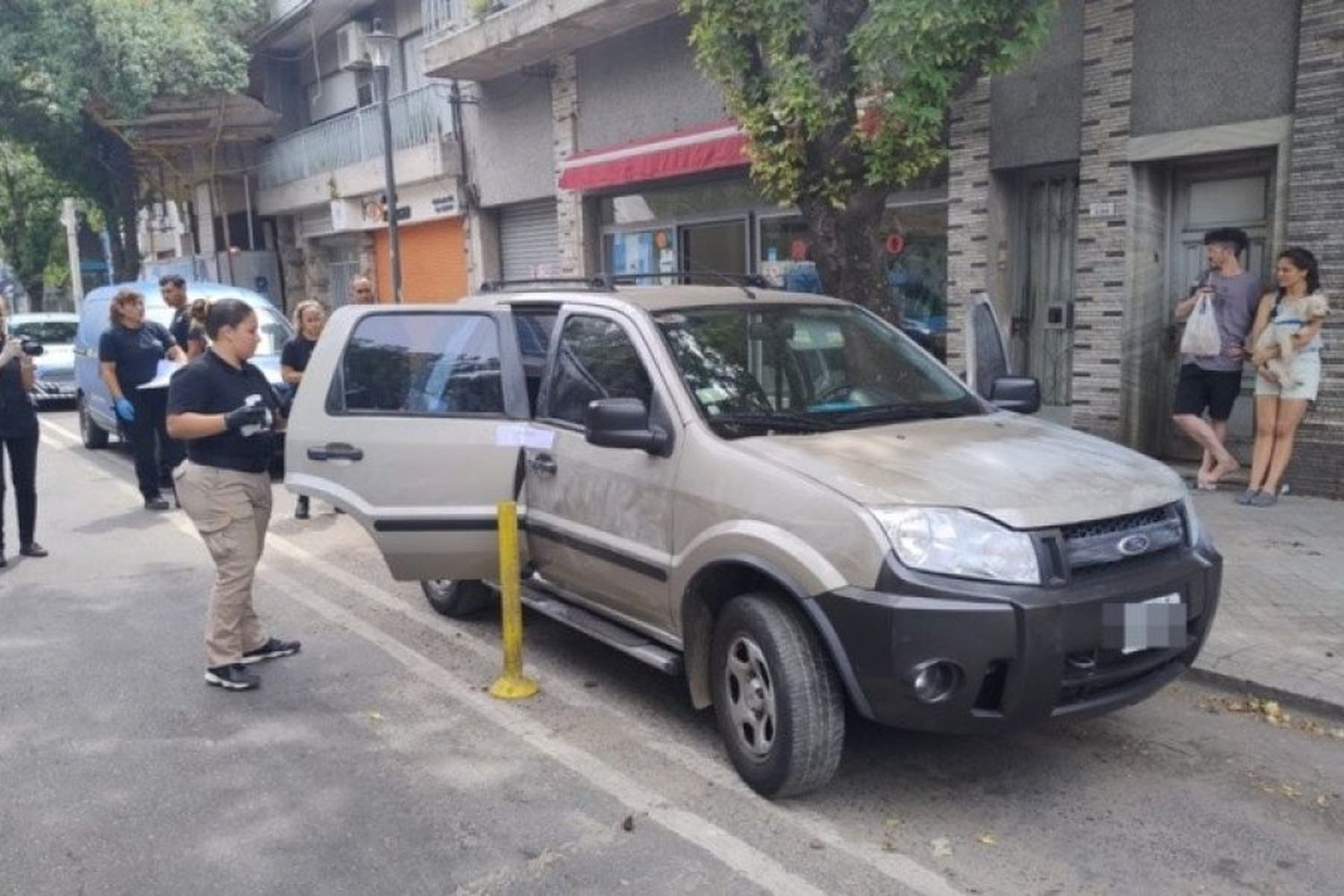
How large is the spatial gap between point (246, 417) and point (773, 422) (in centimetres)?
231

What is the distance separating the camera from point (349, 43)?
67.9ft

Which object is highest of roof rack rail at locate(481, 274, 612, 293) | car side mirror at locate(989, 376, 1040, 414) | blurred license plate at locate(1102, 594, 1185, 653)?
roof rack rail at locate(481, 274, 612, 293)

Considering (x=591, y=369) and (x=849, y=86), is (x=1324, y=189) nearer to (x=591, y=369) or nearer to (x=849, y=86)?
(x=849, y=86)

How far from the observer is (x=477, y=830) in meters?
3.69

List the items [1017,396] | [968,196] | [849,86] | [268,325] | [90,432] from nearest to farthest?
[1017,396]
[849,86]
[968,196]
[268,325]
[90,432]

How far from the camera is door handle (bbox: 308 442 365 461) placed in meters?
5.30

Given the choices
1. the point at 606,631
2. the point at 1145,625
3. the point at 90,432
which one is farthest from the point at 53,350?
the point at 1145,625

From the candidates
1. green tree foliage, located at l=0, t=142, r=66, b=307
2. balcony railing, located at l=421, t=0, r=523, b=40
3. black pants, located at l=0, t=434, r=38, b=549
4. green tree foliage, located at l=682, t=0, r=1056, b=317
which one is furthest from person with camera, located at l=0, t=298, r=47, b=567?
green tree foliage, located at l=0, t=142, r=66, b=307

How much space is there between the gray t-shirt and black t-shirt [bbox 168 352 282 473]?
638 centimetres

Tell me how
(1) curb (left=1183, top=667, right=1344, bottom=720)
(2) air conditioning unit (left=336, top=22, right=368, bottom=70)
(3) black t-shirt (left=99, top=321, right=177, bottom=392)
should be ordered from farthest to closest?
(2) air conditioning unit (left=336, top=22, right=368, bottom=70) < (3) black t-shirt (left=99, top=321, right=177, bottom=392) < (1) curb (left=1183, top=667, right=1344, bottom=720)

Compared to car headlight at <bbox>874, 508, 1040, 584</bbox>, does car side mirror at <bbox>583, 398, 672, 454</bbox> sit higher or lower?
higher

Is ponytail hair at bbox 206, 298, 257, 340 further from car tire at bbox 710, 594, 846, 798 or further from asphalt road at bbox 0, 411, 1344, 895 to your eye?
car tire at bbox 710, 594, 846, 798

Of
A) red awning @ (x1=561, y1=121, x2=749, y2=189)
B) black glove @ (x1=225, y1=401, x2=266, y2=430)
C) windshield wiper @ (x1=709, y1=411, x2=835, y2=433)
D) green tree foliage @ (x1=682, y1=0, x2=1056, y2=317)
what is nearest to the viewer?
windshield wiper @ (x1=709, y1=411, x2=835, y2=433)

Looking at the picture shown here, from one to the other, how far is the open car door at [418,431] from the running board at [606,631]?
0.88 feet
